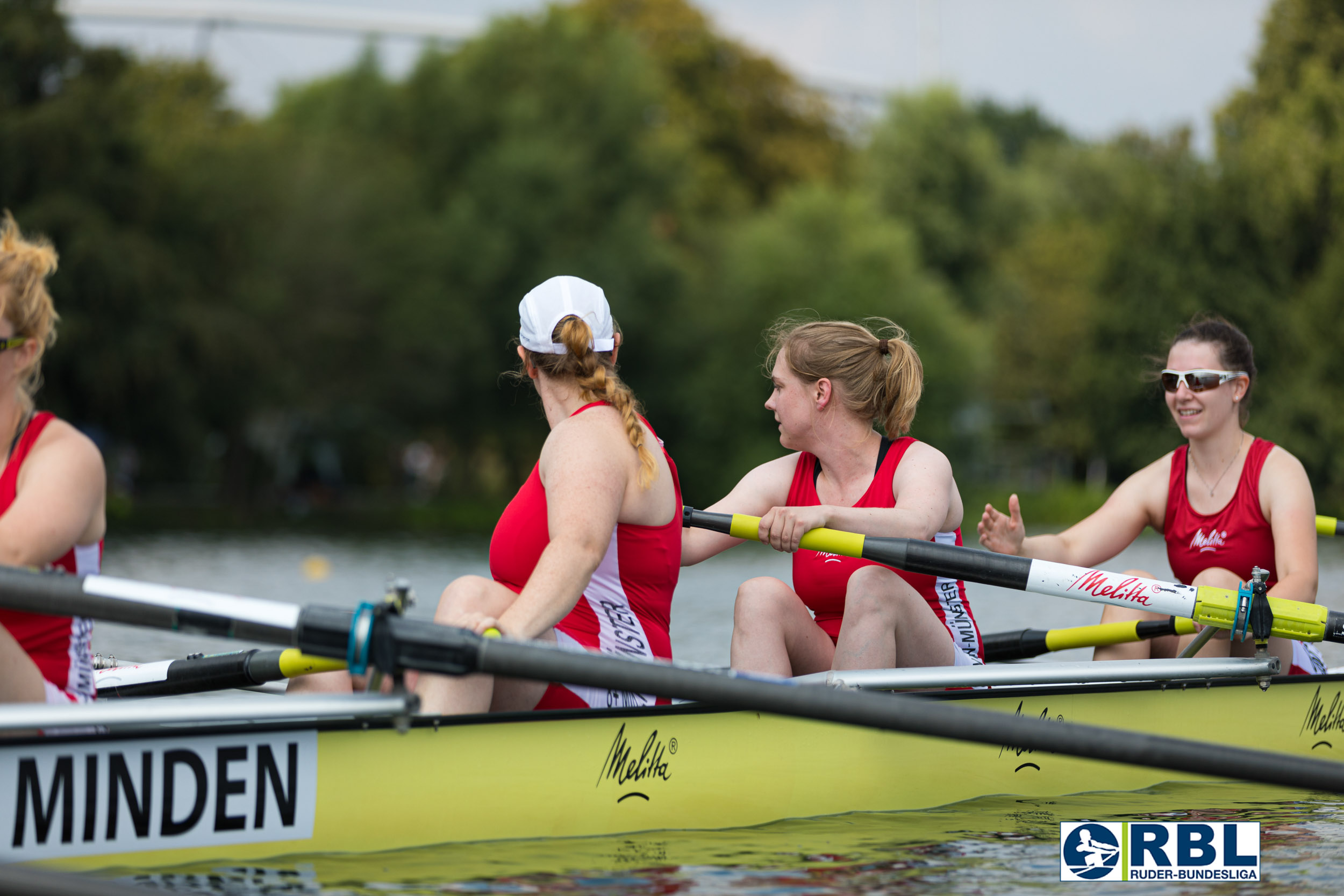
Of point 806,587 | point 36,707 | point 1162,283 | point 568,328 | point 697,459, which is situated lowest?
point 36,707

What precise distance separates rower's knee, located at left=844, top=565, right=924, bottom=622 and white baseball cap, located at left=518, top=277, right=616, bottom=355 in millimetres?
1215

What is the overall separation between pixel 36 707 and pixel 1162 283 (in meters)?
30.4

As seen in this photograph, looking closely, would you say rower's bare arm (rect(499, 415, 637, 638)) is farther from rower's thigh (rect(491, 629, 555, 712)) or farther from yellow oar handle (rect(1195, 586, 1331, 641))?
yellow oar handle (rect(1195, 586, 1331, 641))

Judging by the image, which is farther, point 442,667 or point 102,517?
point 102,517

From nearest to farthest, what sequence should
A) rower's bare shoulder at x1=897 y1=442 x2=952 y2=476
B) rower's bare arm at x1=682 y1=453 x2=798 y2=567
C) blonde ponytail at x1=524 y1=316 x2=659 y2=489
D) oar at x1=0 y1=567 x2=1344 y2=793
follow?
oar at x1=0 y1=567 x2=1344 y2=793
blonde ponytail at x1=524 y1=316 x2=659 y2=489
rower's bare shoulder at x1=897 y1=442 x2=952 y2=476
rower's bare arm at x1=682 y1=453 x2=798 y2=567

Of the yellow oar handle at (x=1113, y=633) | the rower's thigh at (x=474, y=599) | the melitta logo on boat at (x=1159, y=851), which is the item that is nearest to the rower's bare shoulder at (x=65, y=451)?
the rower's thigh at (x=474, y=599)

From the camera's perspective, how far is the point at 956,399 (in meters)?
34.0

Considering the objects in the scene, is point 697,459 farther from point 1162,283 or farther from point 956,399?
point 1162,283

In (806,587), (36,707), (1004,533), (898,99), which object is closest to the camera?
(36,707)

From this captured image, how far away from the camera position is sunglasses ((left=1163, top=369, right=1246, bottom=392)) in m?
5.57

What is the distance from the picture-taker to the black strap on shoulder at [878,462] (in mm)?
4879

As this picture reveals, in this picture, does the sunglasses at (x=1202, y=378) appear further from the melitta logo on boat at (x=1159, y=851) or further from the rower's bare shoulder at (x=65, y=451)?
the rower's bare shoulder at (x=65, y=451)

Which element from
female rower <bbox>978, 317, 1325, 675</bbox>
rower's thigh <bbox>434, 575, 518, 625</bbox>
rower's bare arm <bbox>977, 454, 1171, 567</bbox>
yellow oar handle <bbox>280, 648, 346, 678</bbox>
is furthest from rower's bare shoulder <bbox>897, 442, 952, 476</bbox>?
yellow oar handle <bbox>280, 648, 346, 678</bbox>

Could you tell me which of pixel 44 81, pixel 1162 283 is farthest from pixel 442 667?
pixel 1162 283
